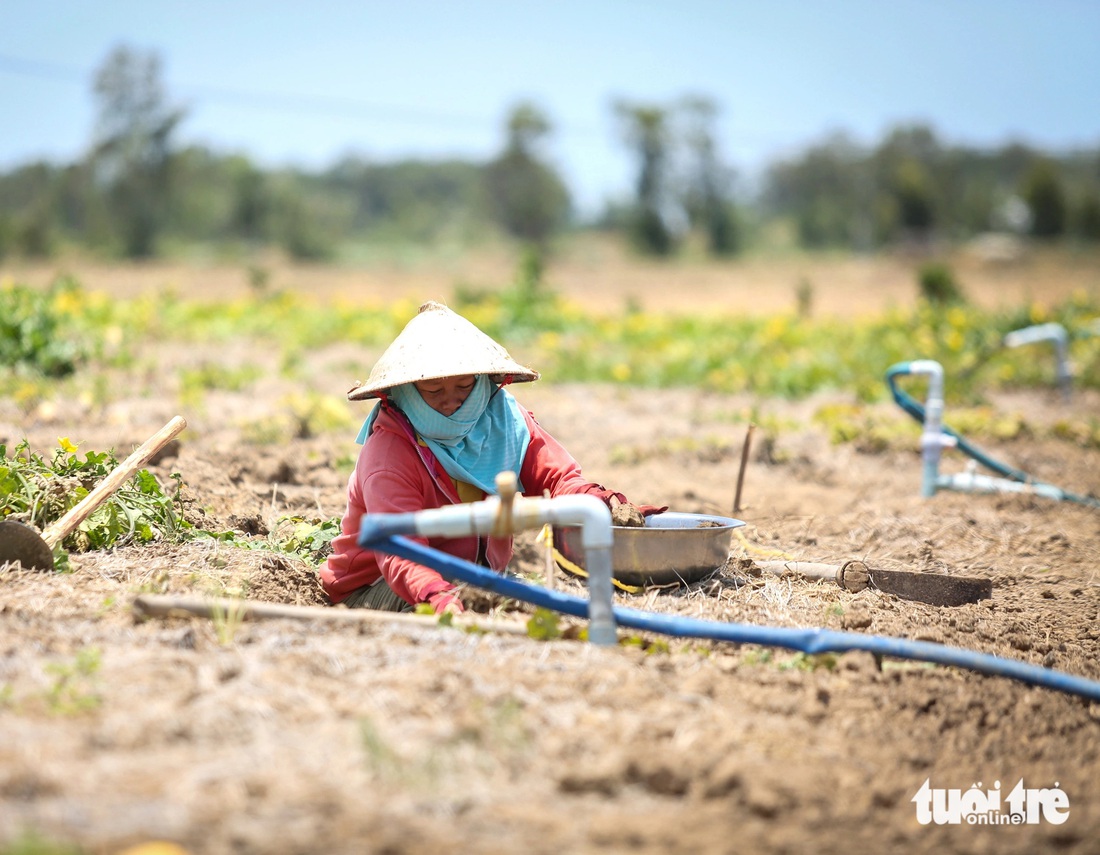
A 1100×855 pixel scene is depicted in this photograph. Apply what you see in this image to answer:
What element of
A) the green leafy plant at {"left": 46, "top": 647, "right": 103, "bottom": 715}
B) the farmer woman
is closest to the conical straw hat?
the farmer woman

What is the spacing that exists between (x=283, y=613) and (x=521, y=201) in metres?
51.1

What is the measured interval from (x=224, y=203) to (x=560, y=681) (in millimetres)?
53279

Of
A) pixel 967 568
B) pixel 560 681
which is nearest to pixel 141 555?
pixel 560 681

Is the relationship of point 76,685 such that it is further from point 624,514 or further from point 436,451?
point 624,514

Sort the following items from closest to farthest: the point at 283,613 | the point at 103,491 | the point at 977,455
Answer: the point at 283,613 → the point at 103,491 → the point at 977,455

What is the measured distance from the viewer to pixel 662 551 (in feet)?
11.2

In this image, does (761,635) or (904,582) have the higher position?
(761,635)

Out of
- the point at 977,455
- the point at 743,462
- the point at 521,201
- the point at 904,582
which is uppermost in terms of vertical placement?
the point at 521,201

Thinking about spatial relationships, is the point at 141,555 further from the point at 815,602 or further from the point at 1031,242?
the point at 1031,242

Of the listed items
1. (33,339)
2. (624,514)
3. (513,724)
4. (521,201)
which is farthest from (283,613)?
(521,201)

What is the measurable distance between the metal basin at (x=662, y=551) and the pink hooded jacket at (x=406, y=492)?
16cm

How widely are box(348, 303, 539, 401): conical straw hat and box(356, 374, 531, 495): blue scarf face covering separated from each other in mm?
80

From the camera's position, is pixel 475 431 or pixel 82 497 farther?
pixel 82 497

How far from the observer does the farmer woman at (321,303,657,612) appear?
3.14 m
